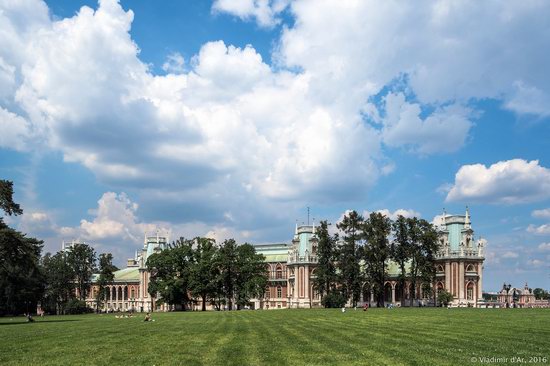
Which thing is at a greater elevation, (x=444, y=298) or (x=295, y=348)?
(x=295, y=348)

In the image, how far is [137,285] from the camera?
14838 centimetres

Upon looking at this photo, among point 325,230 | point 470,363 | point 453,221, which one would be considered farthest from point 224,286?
point 470,363

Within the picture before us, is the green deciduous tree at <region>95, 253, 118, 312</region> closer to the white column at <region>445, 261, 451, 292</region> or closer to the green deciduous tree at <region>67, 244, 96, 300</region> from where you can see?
the green deciduous tree at <region>67, 244, 96, 300</region>

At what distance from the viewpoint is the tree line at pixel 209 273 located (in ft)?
314

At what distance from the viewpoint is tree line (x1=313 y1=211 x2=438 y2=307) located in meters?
90.5

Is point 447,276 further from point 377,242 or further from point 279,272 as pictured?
point 279,272

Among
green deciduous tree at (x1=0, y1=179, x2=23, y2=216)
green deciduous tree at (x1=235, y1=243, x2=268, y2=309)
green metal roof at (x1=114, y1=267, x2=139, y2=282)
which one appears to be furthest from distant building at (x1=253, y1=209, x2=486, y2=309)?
green deciduous tree at (x1=0, y1=179, x2=23, y2=216)

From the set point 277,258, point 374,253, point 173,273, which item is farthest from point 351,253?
point 277,258

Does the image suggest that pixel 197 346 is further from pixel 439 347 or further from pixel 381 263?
pixel 381 263

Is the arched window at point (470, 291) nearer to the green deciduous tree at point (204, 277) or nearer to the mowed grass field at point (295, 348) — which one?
the green deciduous tree at point (204, 277)

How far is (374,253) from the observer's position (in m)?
90.5

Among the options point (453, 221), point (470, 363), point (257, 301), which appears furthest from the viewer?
point (257, 301)

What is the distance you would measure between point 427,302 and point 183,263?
147ft

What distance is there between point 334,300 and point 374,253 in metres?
10.1
